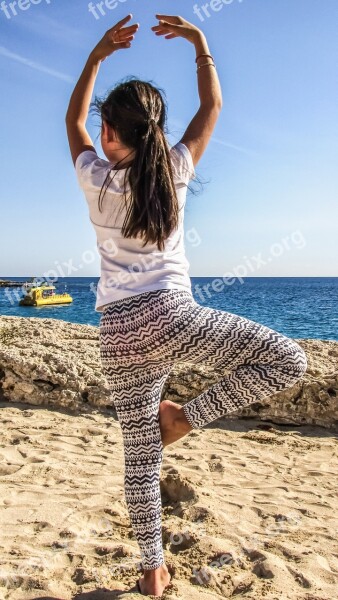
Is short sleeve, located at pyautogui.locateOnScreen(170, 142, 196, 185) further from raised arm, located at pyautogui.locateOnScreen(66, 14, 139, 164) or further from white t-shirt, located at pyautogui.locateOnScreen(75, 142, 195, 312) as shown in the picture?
raised arm, located at pyautogui.locateOnScreen(66, 14, 139, 164)

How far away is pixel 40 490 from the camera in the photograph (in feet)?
12.6

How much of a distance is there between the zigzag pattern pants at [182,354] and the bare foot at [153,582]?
2.10 feet

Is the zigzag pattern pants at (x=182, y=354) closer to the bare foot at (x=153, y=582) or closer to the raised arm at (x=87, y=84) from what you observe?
the bare foot at (x=153, y=582)

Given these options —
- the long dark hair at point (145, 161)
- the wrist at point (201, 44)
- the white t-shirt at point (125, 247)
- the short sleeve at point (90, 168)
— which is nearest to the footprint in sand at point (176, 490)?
the white t-shirt at point (125, 247)

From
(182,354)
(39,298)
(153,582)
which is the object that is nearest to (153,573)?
(153,582)

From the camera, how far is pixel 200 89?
2.38m

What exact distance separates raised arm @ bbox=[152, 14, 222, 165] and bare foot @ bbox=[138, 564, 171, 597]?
1.86 metres

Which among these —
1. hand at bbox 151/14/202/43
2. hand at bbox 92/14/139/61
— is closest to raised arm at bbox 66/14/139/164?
hand at bbox 92/14/139/61

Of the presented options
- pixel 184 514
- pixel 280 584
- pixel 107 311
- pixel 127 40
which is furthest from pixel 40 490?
pixel 127 40

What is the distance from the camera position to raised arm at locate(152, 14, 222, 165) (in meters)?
2.27

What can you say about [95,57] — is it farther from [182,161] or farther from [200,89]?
[182,161]

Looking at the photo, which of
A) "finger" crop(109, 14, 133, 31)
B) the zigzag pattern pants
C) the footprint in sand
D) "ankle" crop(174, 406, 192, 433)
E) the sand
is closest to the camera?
the zigzag pattern pants

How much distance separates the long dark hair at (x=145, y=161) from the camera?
2.09m

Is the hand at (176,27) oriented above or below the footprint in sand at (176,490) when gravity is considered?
above
